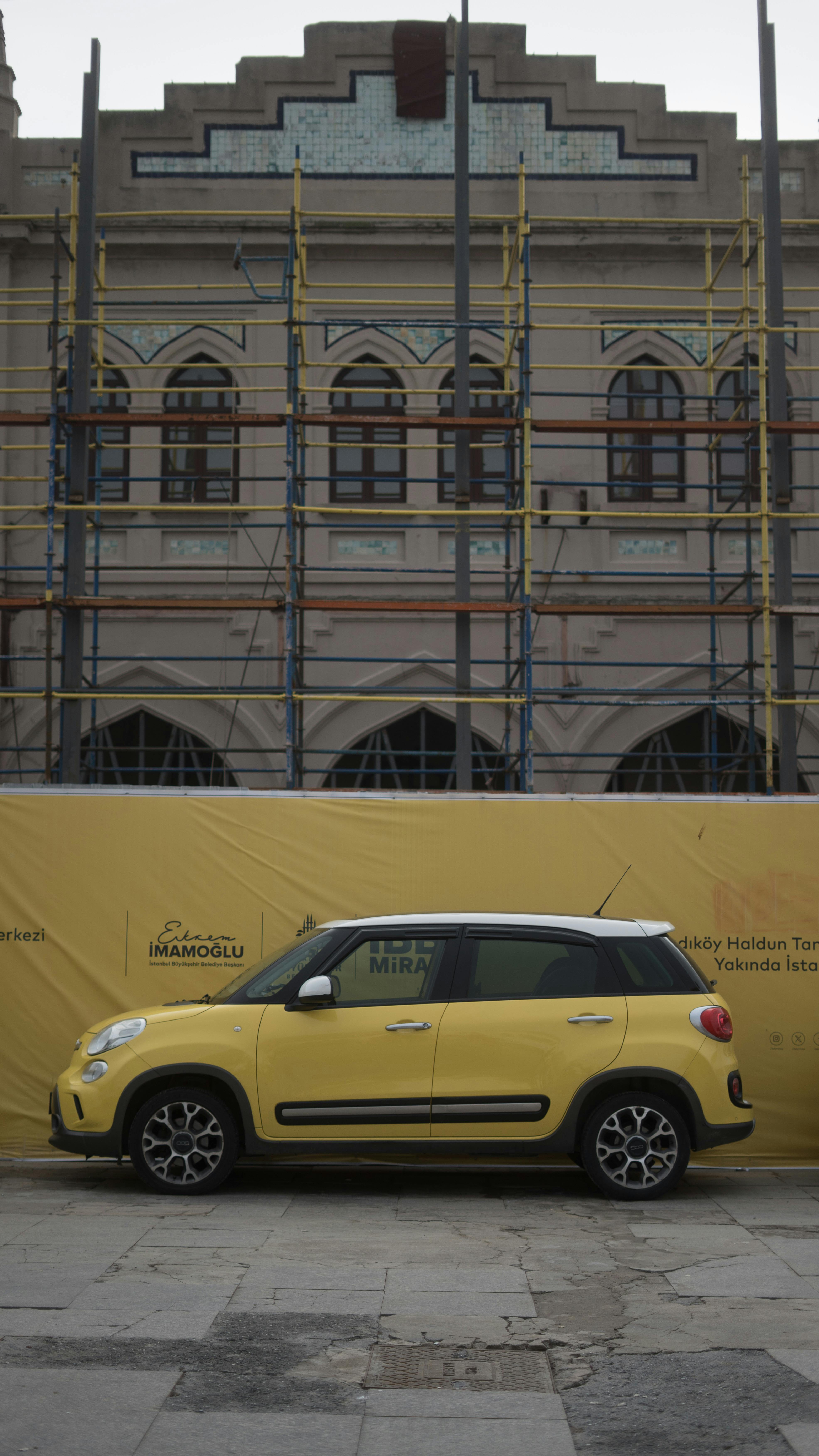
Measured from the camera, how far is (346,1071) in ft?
27.3

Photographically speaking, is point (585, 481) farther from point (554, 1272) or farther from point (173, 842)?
point (554, 1272)

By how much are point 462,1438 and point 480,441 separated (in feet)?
45.3

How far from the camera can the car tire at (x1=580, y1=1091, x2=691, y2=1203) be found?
8359 millimetres

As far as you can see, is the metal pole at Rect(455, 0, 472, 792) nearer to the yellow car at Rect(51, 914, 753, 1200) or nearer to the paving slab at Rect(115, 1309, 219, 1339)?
the yellow car at Rect(51, 914, 753, 1200)

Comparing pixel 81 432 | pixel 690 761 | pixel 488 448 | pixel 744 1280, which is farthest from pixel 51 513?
pixel 744 1280

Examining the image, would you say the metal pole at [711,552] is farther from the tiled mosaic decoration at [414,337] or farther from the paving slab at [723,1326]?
the paving slab at [723,1326]

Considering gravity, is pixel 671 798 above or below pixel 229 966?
above

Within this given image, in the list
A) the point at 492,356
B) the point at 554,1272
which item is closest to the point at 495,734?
the point at 492,356

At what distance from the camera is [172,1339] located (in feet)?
17.8

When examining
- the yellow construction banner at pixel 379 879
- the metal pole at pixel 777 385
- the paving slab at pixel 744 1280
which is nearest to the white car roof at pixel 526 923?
the yellow construction banner at pixel 379 879

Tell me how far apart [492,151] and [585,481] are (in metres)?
4.45

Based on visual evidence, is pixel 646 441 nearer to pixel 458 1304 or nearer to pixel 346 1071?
pixel 346 1071

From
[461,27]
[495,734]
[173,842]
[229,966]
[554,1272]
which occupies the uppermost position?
[461,27]

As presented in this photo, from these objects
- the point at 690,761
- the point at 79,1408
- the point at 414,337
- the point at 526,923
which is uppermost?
the point at 414,337
